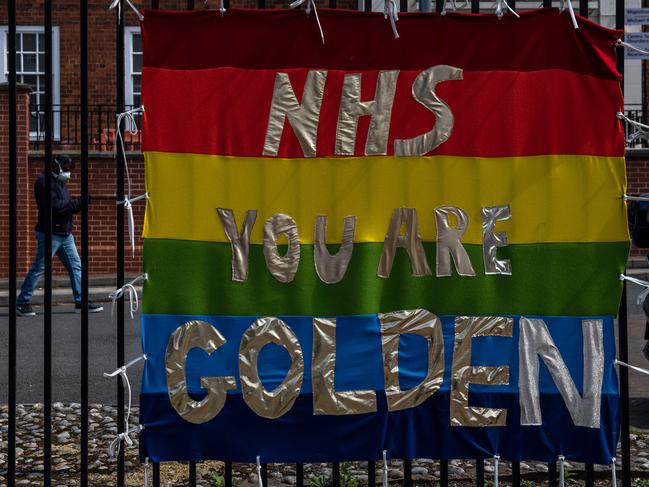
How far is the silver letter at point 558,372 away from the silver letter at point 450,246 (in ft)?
1.00

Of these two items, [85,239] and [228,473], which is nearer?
[85,239]

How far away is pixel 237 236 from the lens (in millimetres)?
3627

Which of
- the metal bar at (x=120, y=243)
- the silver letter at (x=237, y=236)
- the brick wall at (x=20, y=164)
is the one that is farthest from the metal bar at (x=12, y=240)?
the brick wall at (x=20, y=164)

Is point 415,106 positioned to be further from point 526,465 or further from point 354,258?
point 526,465

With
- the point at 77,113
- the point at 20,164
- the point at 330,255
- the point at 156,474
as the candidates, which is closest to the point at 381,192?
the point at 330,255

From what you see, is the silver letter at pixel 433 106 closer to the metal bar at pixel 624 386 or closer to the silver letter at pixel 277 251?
the silver letter at pixel 277 251

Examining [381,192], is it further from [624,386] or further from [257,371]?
[624,386]

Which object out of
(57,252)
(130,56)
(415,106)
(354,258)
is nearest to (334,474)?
(354,258)

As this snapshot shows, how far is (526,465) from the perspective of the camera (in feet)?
16.4

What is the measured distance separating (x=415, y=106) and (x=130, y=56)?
17206 millimetres

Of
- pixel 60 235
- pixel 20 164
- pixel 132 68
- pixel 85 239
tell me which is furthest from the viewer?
pixel 132 68

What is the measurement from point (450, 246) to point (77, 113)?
16.2 metres

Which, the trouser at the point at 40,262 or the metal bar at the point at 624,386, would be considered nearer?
the metal bar at the point at 624,386

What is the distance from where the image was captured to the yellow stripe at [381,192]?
11.9 feet
